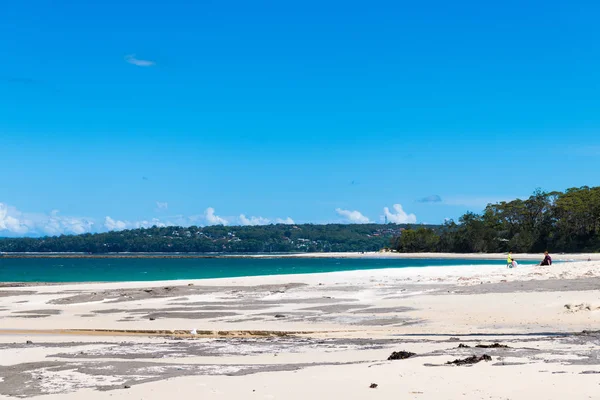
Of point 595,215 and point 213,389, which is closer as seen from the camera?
point 213,389

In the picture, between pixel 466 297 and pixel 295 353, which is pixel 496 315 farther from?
pixel 295 353

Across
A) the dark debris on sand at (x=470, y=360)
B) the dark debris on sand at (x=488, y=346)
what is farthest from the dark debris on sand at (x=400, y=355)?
the dark debris on sand at (x=488, y=346)

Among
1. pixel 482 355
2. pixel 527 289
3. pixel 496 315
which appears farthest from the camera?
pixel 527 289

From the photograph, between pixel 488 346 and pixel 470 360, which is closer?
pixel 470 360

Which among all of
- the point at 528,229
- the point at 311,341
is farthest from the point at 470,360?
the point at 528,229

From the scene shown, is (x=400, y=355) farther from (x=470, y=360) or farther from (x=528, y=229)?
(x=528, y=229)

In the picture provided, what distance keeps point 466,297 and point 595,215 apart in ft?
379

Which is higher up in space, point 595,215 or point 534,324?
point 595,215

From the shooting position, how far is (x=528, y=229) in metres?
150

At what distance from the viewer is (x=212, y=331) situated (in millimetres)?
20750

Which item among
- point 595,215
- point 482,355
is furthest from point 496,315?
point 595,215

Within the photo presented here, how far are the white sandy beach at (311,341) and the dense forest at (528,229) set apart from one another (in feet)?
345

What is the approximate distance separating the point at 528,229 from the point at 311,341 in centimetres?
14124

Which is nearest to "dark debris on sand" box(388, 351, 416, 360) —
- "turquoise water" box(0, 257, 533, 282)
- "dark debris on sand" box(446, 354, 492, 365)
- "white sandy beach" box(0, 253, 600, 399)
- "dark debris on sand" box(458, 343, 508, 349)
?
"white sandy beach" box(0, 253, 600, 399)
